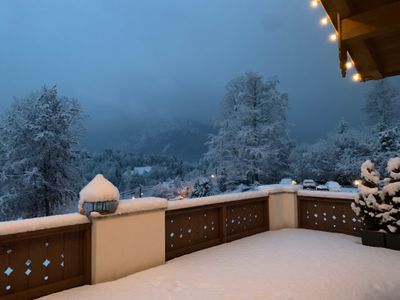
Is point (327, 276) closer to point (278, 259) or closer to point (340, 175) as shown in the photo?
point (278, 259)

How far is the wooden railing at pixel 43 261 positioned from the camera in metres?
3.26

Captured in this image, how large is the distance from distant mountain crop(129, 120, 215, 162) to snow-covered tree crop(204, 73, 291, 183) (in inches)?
756

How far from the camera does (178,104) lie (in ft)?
334

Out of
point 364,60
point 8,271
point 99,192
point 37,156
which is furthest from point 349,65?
point 37,156

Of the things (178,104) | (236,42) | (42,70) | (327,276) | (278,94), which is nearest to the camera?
(327,276)

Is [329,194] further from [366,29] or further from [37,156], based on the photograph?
[37,156]

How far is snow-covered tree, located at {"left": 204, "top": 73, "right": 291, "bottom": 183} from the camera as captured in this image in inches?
725

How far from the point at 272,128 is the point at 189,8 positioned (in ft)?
120

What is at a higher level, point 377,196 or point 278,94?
point 278,94

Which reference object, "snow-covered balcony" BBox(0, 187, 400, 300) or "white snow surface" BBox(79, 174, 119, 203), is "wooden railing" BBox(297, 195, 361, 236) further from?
"white snow surface" BBox(79, 174, 119, 203)

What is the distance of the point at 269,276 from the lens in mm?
3975

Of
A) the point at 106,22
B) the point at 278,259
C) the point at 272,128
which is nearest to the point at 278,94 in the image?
the point at 272,128

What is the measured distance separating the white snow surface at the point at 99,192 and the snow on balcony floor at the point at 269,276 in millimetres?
971

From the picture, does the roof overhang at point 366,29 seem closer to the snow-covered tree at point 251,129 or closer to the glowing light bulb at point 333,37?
the glowing light bulb at point 333,37
